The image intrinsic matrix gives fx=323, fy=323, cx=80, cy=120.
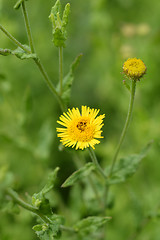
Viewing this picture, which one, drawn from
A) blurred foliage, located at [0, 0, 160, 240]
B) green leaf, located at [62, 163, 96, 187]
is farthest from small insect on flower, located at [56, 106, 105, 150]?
blurred foliage, located at [0, 0, 160, 240]

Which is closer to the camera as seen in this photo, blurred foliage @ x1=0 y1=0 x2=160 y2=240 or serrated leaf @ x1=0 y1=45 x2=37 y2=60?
serrated leaf @ x1=0 y1=45 x2=37 y2=60

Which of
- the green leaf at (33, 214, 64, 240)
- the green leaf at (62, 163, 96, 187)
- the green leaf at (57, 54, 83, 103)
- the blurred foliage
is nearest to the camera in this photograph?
the green leaf at (33, 214, 64, 240)

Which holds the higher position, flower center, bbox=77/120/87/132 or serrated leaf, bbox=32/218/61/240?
flower center, bbox=77/120/87/132

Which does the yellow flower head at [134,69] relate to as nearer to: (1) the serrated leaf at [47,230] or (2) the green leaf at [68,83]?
(2) the green leaf at [68,83]

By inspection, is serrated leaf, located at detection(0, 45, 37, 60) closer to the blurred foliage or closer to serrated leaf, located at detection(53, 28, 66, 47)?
serrated leaf, located at detection(53, 28, 66, 47)

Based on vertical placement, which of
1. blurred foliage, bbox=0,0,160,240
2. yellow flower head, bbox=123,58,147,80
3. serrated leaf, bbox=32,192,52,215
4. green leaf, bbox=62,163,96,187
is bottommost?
serrated leaf, bbox=32,192,52,215

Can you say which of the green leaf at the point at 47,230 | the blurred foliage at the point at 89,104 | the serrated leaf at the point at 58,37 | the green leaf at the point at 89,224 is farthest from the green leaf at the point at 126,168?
the serrated leaf at the point at 58,37

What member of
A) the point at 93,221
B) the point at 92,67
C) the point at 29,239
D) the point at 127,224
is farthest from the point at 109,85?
the point at 93,221
